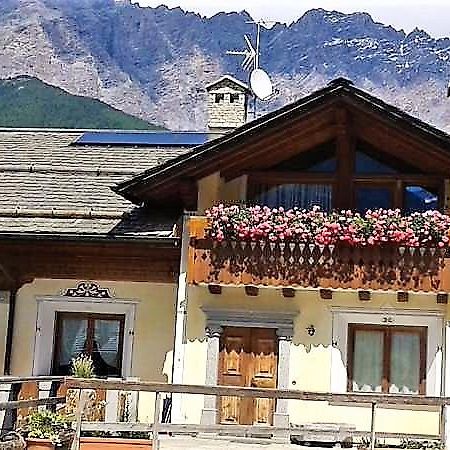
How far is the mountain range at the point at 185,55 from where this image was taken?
2872 inches

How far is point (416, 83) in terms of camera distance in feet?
256

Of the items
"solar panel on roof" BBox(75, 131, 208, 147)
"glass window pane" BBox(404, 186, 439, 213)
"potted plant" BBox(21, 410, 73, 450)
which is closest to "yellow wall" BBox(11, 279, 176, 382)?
"potted plant" BBox(21, 410, 73, 450)

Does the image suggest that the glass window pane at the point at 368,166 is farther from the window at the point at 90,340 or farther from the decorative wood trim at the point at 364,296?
the window at the point at 90,340

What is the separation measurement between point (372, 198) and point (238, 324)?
284 centimetres

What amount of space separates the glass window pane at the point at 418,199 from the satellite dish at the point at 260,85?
189 inches

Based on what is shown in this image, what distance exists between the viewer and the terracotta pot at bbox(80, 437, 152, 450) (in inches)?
440

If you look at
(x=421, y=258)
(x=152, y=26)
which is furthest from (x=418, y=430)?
(x=152, y=26)

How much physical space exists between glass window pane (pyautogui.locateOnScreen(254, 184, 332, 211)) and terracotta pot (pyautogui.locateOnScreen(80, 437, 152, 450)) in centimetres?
460

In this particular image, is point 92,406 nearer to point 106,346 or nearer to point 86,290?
point 106,346

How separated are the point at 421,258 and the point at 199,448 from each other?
4046 millimetres

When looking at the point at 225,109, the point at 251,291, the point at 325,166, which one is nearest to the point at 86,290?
the point at 251,291


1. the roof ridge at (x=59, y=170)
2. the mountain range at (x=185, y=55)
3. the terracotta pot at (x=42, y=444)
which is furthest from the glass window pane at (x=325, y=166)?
the mountain range at (x=185, y=55)

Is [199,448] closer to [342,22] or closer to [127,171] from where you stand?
[127,171]

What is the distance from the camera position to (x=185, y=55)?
263ft
